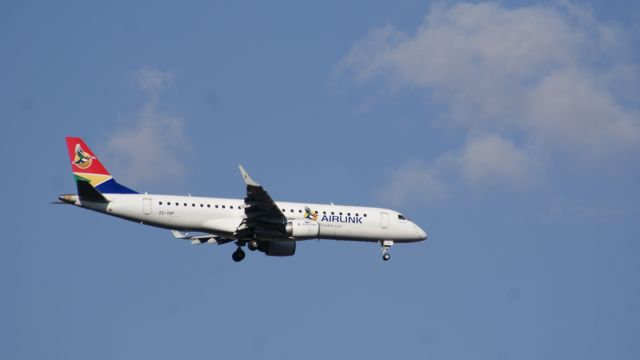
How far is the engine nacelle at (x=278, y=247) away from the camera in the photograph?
260 feet

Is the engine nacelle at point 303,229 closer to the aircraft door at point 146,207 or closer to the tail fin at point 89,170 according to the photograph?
the aircraft door at point 146,207

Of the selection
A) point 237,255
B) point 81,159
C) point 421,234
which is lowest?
point 237,255

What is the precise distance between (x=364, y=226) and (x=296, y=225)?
18.9ft

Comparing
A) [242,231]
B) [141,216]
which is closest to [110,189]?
[141,216]

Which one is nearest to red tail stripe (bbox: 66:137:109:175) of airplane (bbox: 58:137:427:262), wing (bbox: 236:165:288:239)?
airplane (bbox: 58:137:427:262)

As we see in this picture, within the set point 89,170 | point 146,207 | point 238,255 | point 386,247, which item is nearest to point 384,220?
point 386,247

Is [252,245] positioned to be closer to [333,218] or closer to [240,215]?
[240,215]

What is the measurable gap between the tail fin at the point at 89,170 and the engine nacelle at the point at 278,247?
9590 mm

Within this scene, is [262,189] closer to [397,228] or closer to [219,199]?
[219,199]

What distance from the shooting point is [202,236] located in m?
82.2

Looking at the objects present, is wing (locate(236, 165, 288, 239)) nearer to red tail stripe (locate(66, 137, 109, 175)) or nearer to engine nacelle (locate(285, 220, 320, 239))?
engine nacelle (locate(285, 220, 320, 239))

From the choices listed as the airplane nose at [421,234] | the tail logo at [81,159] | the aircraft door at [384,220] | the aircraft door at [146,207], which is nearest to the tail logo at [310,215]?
the aircraft door at [384,220]

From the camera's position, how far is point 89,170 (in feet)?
243

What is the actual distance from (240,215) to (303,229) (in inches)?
156
